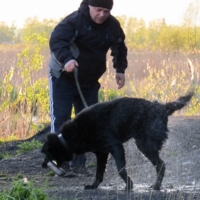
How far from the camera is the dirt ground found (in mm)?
5766

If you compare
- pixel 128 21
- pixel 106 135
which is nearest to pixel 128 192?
pixel 106 135

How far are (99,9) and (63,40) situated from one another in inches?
21.7

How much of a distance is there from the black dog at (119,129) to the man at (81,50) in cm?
69

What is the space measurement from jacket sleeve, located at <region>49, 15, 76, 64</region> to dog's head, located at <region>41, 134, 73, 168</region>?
3.01ft

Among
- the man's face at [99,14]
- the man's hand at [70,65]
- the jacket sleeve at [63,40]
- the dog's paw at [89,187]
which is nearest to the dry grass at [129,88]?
the man's face at [99,14]

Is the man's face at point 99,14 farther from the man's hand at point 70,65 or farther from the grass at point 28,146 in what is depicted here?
the grass at point 28,146

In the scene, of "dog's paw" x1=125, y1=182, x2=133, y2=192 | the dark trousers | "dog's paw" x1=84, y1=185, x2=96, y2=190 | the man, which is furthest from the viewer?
the dark trousers

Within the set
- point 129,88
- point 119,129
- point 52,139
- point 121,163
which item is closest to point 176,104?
point 119,129

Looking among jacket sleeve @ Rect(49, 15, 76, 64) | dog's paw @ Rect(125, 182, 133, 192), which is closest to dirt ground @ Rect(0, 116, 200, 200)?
dog's paw @ Rect(125, 182, 133, 192)

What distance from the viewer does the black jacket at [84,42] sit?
7.00m

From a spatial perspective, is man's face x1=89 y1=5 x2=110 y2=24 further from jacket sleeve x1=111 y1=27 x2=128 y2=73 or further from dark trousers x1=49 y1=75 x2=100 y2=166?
dark trousers x1=49 y1=75 x2=100 y2=166

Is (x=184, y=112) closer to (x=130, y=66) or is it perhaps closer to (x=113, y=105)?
(x=130, y=66)

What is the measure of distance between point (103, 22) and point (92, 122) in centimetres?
140

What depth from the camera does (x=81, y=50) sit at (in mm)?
7188
